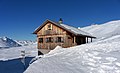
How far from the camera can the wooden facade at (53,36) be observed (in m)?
29.3

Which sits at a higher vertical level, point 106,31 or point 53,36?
point 106,31

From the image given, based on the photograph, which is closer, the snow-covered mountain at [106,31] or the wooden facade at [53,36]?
the wooden facade at [53,36]

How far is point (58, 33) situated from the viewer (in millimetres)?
29734

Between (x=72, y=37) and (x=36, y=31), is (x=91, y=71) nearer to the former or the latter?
(x=72, y=37)

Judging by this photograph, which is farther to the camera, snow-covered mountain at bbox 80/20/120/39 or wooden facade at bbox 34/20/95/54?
snow-covered mountain at bbox 80/20/120/39

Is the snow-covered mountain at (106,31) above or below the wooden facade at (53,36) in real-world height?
above

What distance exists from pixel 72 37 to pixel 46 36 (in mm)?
5274

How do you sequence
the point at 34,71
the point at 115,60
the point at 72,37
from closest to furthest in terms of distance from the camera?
1. the point at 34,71
2. the point at 115,60
3. the point at 72,37

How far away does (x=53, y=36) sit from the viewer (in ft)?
100.0

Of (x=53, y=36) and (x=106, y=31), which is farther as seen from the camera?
(x=106, y=31)

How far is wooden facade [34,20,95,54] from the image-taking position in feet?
96.1

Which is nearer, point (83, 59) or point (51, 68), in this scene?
point (51, 68)

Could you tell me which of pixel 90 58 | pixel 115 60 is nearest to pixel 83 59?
pixel 90 58

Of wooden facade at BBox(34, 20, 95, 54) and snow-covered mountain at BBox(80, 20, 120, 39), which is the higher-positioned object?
snow-covered mountain at BBox(80, 20, 120, 39)
